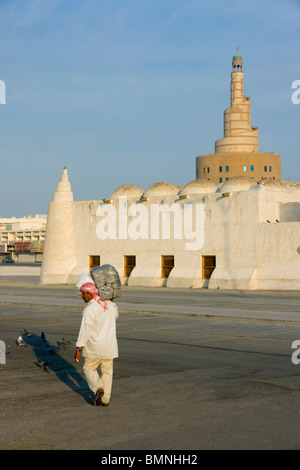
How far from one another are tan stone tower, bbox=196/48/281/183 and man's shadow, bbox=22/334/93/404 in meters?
99.2

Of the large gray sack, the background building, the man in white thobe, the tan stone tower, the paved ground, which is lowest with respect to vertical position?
the paved ground

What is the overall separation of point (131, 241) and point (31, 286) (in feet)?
21.5

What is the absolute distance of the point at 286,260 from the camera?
3181cm

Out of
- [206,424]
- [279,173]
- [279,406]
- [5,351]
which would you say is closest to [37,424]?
[206,424]

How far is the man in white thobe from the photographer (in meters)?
7.83

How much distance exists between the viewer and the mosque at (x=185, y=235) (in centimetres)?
3256

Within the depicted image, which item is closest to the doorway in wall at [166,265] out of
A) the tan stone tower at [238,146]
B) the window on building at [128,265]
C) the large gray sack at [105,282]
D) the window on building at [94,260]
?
the window on building at [128,265]

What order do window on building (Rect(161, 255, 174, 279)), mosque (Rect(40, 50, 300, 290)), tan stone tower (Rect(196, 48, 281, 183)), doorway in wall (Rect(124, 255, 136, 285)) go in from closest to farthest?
mosque (Rect(40, 50, 300, 290))
window on building (Rect(161, 255, 174, 279))
doorway in wall (Rect(124, 255, 136, 285))
tan stone tower (Rect(196, 48, 281, 183))

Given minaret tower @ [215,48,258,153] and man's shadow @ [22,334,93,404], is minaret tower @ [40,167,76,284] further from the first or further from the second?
minaret tower @ [215,48,258,153]

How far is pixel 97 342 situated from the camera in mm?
7887

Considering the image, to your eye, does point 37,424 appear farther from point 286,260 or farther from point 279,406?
point 286,260

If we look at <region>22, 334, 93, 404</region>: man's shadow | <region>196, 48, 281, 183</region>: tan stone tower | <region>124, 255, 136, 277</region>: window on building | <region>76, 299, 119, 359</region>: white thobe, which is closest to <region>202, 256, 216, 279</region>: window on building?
<region>124, 255, 136, 277</region>: window on building

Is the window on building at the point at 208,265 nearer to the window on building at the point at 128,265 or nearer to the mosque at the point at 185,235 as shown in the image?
the mosque at the point at 185,235

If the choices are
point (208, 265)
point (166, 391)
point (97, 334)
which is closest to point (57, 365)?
point (166, 391)
